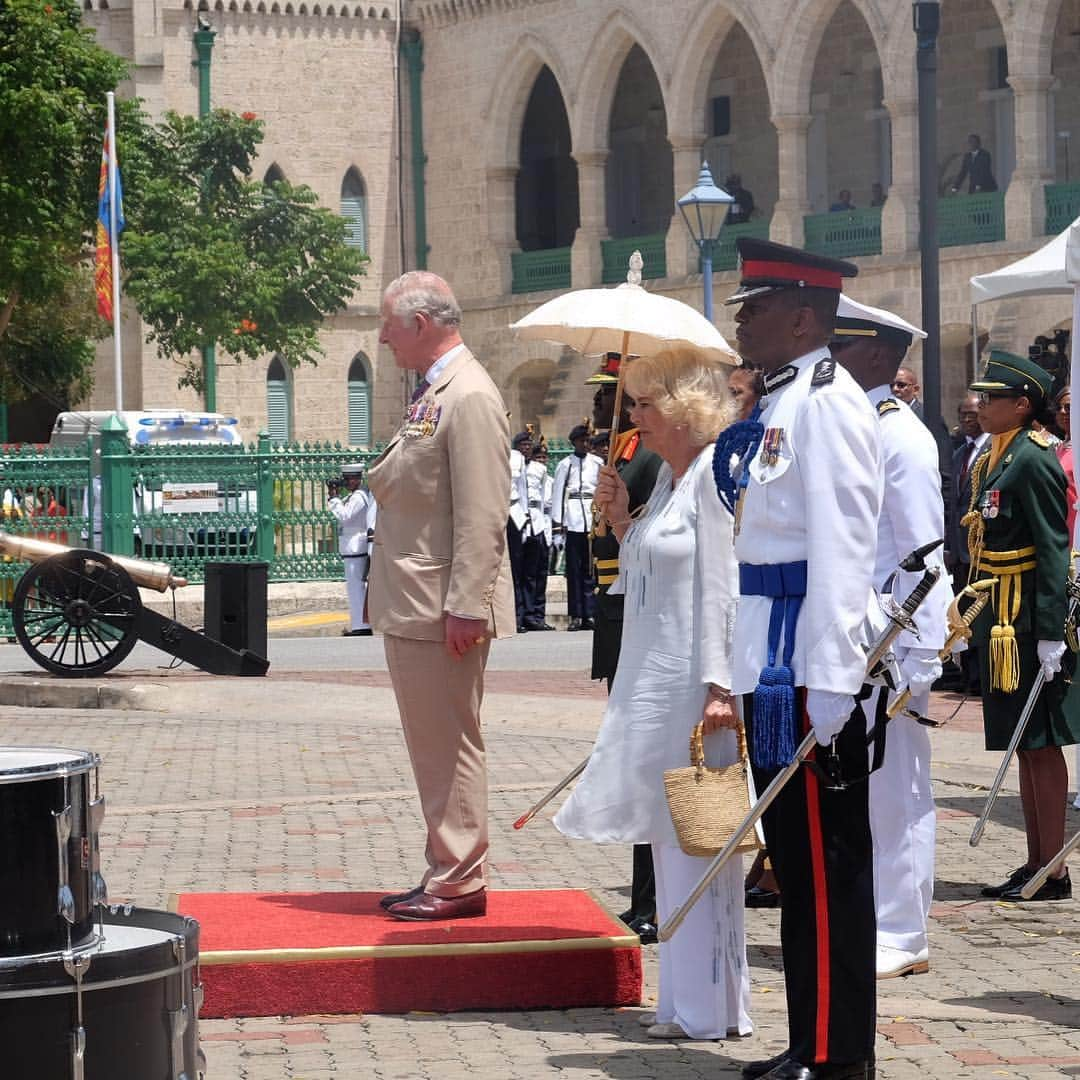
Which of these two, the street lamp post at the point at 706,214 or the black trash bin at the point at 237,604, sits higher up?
the street lamp post at the point at 706,214

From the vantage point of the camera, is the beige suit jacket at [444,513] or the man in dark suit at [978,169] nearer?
the beige suit jacket at [444,513]

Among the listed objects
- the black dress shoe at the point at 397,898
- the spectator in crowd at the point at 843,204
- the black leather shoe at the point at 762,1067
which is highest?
the spectator in crowd at the point at 843,204

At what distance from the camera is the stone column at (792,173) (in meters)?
37.2

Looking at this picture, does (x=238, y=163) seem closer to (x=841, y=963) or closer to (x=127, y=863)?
(x=127, y=863)

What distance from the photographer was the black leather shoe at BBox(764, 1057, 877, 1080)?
5.46 metres

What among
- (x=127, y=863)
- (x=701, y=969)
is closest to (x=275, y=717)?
(x=127, y=863)

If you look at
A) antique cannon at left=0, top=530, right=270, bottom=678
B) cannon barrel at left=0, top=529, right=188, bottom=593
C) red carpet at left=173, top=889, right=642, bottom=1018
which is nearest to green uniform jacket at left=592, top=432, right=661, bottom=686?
red carpet at left=173, top=889, right=642, bottom=1018

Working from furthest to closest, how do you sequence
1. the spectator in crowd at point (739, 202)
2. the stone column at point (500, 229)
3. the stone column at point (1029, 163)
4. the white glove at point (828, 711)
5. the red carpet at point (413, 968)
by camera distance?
the stone column at point (500, 229)
the spectator in crowd at point (739, 202)
the stone column at point (1029, 163)
the red carpet at point (413, 968)
the white glove at point (828, 711)

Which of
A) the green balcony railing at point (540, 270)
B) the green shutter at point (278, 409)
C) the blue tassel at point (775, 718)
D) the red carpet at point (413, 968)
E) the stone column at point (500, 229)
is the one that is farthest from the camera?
the green shutter at point (278, 409)

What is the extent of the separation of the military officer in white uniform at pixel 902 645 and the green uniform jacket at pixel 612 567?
0.72m

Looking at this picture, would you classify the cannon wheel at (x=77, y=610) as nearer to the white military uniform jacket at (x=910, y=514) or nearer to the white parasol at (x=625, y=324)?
the white parasol at (x=625, y=324)

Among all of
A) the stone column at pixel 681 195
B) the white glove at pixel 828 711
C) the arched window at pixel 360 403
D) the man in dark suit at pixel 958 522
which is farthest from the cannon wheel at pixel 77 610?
the arched window at pixel 360 403

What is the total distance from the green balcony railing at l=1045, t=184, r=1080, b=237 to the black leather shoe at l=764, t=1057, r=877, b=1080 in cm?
2828

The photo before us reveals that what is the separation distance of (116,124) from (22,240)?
2643 millimetres
